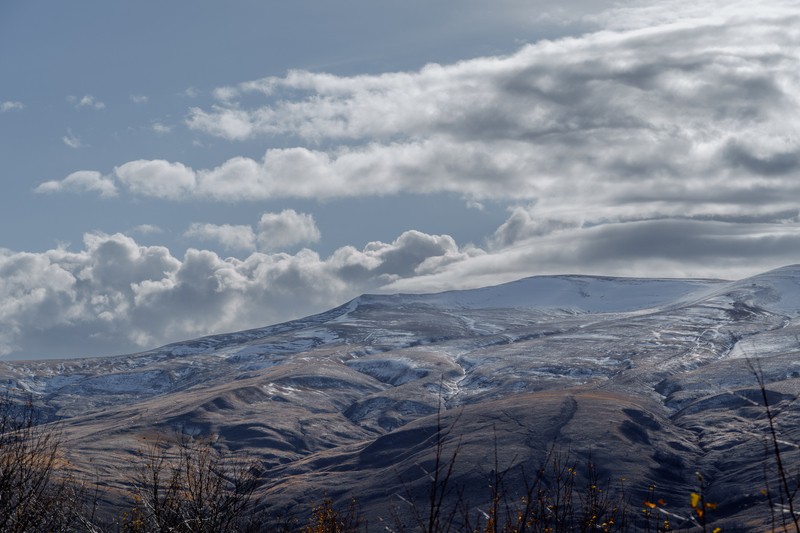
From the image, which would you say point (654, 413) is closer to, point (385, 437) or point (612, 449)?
point (612, 449)

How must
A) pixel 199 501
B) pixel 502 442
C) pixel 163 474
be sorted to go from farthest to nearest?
1. pixel 502 442
2. pixel 163 474
3. pixel 199 501

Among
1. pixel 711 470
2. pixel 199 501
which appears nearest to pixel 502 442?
pixel 711 470

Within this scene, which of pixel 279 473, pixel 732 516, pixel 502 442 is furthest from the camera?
pixel 279 473

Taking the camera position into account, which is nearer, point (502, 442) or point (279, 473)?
point (502, 442)

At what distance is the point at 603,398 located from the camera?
188500 mm

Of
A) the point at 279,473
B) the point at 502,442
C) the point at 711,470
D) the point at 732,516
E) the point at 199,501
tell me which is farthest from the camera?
the point at 279,473

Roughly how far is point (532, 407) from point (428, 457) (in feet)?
110

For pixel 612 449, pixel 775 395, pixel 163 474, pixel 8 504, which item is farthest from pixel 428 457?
pixel 8 504

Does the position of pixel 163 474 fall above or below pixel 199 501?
below

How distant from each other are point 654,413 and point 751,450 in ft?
105

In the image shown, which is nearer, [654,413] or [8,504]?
[8,504]

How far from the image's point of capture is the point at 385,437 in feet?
612

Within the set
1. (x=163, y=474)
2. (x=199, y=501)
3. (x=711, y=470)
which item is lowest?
(x=711, y=470)

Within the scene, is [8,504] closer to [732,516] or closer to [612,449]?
[732,516]
